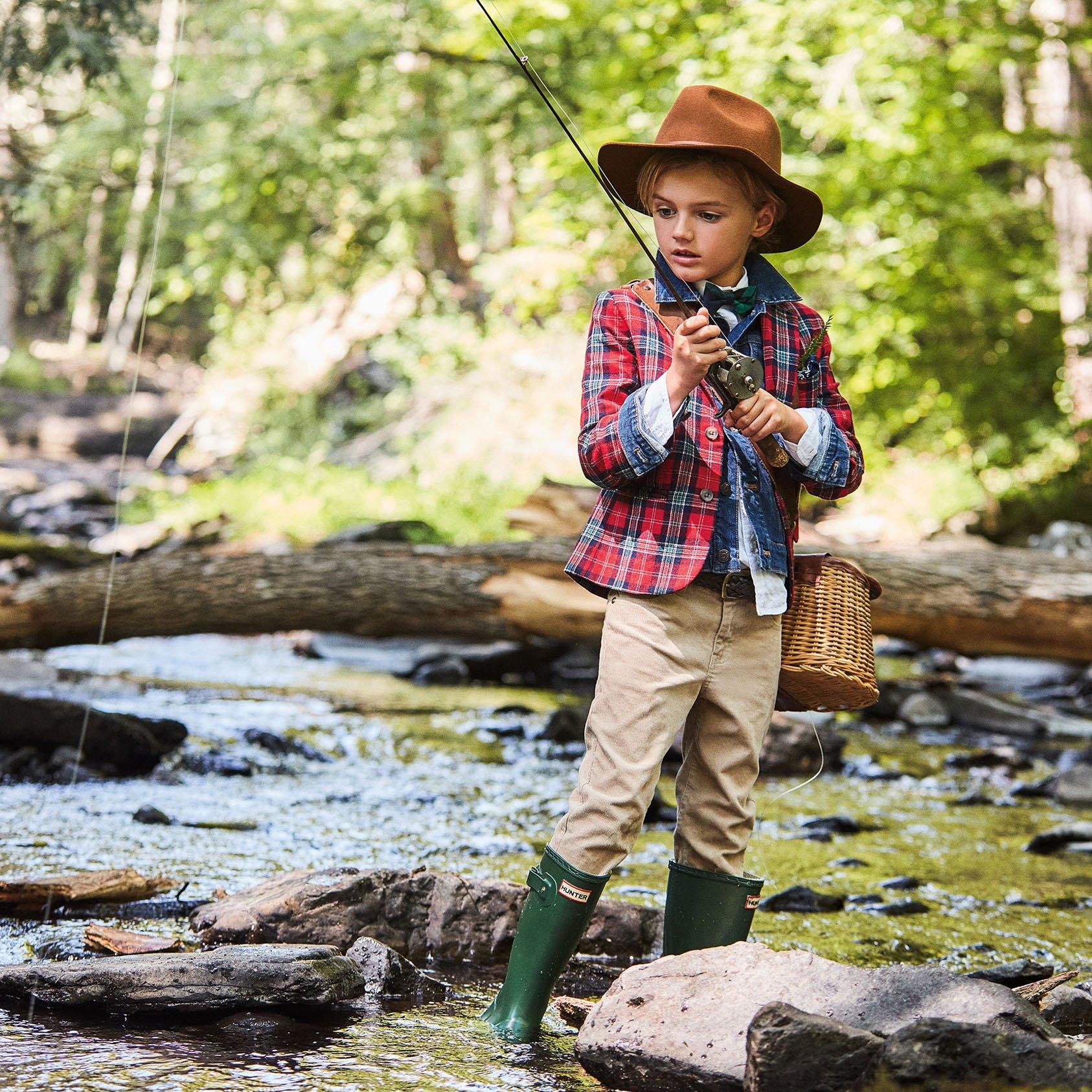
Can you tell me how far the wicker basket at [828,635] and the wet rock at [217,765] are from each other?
3097mm

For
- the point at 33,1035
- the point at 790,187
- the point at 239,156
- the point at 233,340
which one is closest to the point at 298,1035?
the point at 33,1035

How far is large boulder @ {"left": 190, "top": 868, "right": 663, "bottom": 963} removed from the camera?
9.57 ft

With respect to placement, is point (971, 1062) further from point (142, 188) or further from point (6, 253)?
point (6, 253)

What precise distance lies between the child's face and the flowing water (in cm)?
161

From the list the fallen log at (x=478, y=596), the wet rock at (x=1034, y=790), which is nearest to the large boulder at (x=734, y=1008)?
the wet rock at (x=1034, y=790)

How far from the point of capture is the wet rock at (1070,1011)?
2402 millimetres

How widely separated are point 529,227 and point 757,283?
8862 millimetres

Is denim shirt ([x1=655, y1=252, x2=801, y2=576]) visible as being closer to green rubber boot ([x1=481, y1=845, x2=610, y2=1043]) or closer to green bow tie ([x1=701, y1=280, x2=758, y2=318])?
green bow tie ([x1=701, y1=280, x2=758, y2=318])

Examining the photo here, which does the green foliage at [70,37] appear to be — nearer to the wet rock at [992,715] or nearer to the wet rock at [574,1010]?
the wet rock at [574,1010]

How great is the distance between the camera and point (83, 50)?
562 centimetres

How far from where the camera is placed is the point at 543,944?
7.86 ft

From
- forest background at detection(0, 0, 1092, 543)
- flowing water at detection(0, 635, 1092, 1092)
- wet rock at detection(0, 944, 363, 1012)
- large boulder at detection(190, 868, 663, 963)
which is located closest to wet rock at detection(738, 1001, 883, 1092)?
flowing water at detection(0, 635, 1092, 1092)

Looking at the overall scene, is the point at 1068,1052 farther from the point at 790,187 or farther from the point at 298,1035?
the point at 790,187

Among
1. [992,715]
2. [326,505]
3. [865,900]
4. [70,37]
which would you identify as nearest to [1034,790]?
[992,715]
